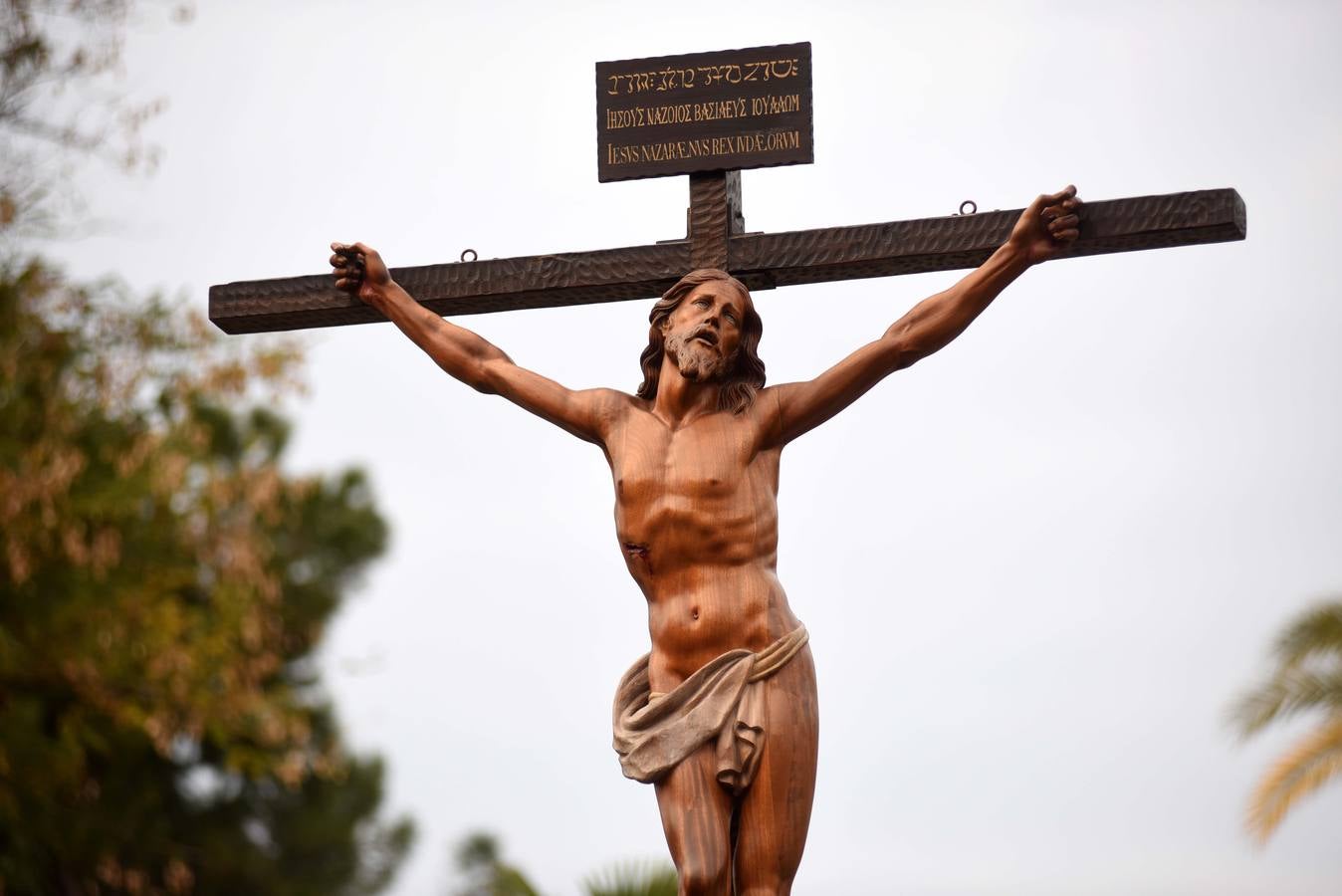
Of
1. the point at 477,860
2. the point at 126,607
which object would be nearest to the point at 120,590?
the point at 126,607

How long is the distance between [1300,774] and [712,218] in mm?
8947

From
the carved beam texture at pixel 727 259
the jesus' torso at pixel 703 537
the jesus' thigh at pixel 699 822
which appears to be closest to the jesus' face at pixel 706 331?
the jesus' torso at pixel 703 537

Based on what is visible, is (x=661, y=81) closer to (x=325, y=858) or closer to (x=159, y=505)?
(x=159, y=505)

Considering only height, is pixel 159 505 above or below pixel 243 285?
above

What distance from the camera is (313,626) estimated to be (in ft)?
88.0

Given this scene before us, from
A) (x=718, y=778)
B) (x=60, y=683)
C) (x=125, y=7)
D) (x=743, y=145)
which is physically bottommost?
(x=718, y=778)

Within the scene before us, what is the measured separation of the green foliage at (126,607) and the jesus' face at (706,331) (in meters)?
9.77

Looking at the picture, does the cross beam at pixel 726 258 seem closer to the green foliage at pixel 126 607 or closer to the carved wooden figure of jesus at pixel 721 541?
the carved wooden figure of jesus at pixel 721 541

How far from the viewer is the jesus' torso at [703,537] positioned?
7.61 m

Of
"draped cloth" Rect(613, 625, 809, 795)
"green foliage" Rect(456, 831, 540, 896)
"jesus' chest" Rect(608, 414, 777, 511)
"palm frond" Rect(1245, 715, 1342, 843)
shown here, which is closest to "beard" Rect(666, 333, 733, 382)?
"jesus' chest" Rect(608, 414, 777, 511)

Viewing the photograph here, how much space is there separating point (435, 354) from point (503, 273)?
373 mm

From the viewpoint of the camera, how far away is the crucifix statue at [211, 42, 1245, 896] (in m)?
7.44

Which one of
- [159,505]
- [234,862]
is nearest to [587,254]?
[159,505]

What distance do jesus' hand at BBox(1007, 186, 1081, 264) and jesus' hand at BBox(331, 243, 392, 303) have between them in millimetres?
2199
